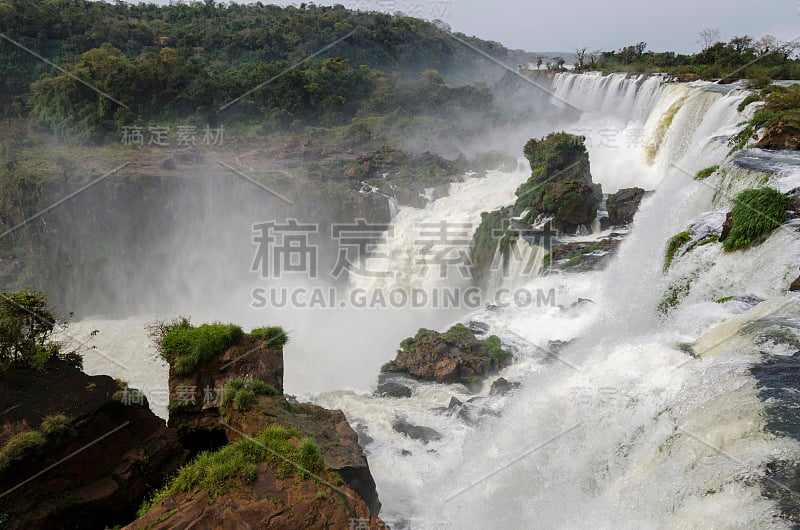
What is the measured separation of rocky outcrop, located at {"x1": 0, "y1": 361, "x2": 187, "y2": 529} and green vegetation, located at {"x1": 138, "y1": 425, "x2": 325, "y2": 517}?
47cm

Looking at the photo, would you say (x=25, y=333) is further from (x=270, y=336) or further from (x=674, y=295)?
(x=674, y=295)

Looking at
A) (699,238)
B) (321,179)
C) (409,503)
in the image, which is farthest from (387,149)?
(409,503)

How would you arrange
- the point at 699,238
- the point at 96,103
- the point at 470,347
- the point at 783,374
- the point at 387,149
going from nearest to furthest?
the point at 783,374 → the point at 699,238 → the point at 470,347 → the point at 387,149 → the point at 96,103

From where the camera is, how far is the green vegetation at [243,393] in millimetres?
7543

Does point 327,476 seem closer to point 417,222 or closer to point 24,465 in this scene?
point 24,465

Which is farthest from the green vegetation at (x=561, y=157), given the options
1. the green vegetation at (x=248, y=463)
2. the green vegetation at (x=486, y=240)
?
the green vegetation at (x=248, y=463)

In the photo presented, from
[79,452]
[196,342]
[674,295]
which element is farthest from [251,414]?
[674,295]

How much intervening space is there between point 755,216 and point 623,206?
738 cm

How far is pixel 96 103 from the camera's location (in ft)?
102

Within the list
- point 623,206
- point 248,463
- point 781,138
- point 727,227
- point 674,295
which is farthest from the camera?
point 623,206

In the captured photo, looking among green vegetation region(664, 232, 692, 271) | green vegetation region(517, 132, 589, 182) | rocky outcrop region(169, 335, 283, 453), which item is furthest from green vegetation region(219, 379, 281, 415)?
green vegetation region(517, 132, 589, 182)

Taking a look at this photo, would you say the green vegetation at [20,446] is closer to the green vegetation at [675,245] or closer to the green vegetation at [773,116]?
the green vegetation at [675,245]

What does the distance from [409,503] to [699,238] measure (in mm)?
7667

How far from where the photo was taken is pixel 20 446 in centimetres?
625
